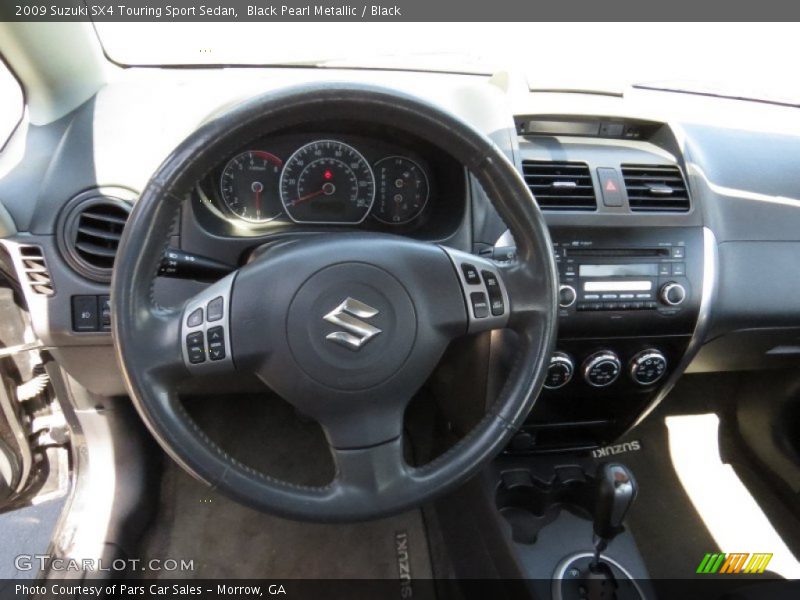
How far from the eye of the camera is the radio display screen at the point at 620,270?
4.89 ft

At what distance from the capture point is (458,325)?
114cm

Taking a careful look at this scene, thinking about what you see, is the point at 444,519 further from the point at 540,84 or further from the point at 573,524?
the point at 540,84

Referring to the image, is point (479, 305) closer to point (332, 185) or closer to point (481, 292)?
point (481, 292)

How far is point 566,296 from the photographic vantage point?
4.82ft

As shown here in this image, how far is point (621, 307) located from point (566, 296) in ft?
0.48

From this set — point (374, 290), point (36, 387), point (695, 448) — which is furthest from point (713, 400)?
point (36, 387)

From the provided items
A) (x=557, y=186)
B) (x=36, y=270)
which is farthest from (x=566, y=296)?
(x=36, y=270)

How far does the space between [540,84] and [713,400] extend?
129 cm

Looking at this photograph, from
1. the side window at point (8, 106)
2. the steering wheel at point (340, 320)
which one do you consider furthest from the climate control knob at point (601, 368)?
the side window at point (8, 106)

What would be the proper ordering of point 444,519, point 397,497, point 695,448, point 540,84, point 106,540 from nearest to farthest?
point 397,497
point 540,84
point 106,540
point 444,519
point 695,448

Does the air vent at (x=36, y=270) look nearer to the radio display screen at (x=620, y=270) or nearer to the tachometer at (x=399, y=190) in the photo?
the tachometer at (x=399, y=190)

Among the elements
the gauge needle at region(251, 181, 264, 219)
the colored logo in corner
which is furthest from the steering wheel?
the colored logo in corner

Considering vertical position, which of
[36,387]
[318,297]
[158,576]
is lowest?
[158,576]
